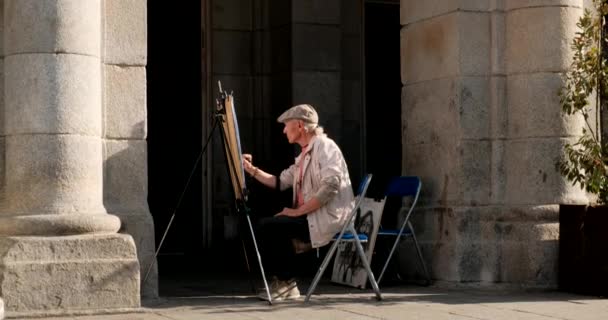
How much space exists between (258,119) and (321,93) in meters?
0.89

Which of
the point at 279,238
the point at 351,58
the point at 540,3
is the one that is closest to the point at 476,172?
the point at 540,3

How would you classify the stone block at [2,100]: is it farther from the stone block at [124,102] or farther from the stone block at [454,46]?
the stone block at [454,46]

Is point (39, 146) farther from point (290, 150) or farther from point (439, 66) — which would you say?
point (290, 150)

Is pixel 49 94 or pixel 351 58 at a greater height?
pixel 351 58

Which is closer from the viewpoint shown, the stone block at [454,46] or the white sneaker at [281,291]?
the white sneaker at [281,291]

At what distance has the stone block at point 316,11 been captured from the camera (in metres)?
13.6

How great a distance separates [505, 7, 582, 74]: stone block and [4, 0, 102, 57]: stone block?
3.81 m

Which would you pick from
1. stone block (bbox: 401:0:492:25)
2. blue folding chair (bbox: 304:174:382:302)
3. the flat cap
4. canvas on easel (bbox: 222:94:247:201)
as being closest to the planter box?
blue folding chair (bbox: 304:174:382:302)

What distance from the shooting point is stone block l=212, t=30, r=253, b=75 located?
14016mm

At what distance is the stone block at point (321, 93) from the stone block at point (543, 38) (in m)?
3.66

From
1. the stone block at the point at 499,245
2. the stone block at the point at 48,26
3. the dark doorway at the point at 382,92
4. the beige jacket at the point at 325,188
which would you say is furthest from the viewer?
the dark doorway at the point at 382,92

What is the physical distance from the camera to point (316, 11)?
539 inches

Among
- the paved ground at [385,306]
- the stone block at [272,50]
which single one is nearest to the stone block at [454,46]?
the paved ground at [385,306]

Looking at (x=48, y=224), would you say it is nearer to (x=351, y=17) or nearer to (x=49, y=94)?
(x=49, y=94)
